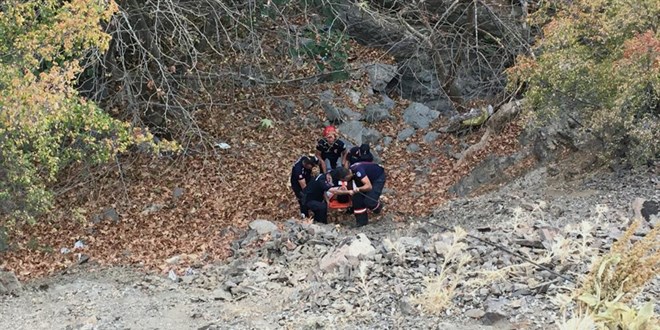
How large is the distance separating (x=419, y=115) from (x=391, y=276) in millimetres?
8982

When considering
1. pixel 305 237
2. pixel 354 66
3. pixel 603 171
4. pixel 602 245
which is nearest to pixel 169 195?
pixel 305 237

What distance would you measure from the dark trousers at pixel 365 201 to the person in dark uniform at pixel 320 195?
0.26m

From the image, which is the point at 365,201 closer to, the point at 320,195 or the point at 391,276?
the point at 320,195

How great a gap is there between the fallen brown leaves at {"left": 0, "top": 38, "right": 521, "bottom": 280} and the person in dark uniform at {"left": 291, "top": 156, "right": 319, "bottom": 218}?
1.99ft

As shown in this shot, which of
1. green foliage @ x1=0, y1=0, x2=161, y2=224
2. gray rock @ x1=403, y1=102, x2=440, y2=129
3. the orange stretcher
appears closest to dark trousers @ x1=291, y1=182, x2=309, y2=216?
the orange stretcher

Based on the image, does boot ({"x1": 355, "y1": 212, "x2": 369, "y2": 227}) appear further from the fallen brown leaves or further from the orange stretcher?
the fallen brown leaves

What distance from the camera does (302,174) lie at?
1018 cm

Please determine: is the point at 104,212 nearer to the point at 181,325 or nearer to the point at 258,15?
the point at 258,15

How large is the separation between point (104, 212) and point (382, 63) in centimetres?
700

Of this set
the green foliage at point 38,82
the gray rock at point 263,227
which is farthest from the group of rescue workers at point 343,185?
the green foliage at point 38,82

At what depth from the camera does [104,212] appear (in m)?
11.3

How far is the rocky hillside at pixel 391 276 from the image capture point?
5020mm

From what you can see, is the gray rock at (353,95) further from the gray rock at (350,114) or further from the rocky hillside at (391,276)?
the rocky hillside at (391,276)

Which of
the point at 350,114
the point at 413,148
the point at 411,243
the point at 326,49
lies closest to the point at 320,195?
the point at 411,243
